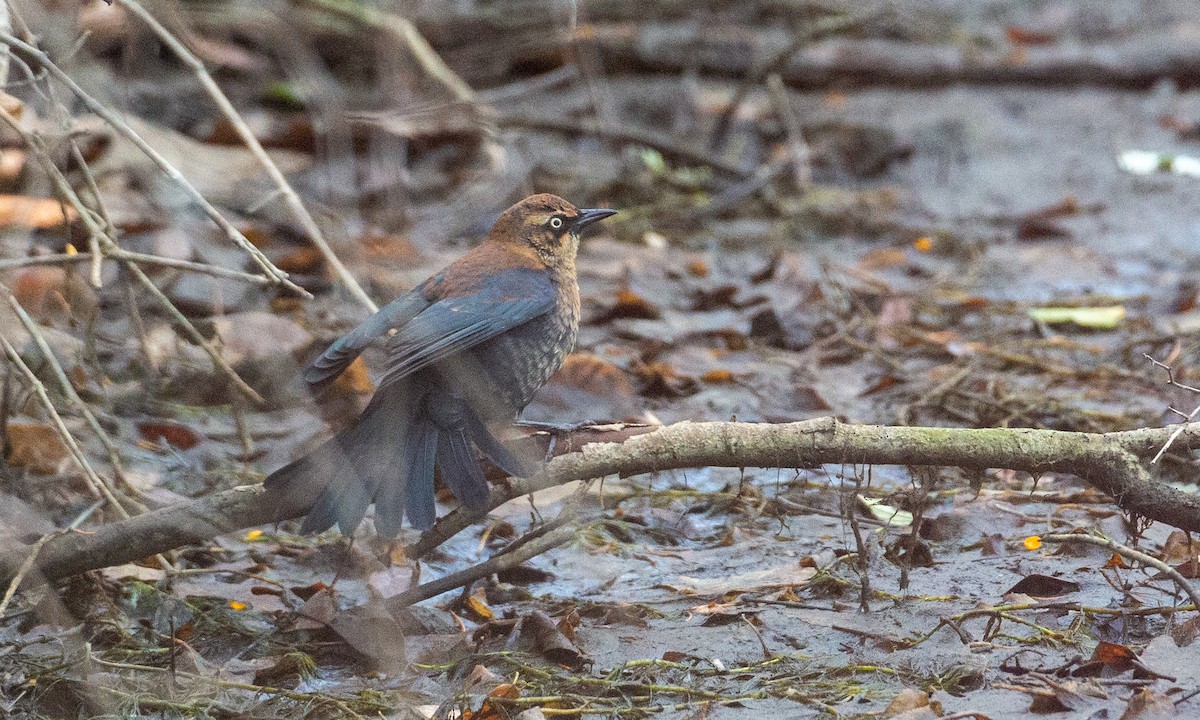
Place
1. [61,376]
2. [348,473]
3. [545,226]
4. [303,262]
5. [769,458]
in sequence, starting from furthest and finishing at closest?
[303,262] < [545,226] < [61,376] < [348,473] < [769,458]

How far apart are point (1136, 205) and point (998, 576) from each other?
189 inches

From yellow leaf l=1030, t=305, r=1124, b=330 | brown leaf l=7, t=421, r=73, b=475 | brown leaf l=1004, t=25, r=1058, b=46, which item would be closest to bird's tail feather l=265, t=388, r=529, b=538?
brown leaf l=7, t=421, r=73, b=475

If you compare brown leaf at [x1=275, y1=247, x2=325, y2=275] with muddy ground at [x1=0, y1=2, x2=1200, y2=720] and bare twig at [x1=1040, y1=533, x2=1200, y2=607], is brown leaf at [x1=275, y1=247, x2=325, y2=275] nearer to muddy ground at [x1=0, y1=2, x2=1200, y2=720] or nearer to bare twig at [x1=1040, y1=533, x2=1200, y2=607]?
muddy ground at [x1=0, y1=2, x2=1200, y2=720]

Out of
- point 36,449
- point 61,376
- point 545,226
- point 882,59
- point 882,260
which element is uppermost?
point 882,59

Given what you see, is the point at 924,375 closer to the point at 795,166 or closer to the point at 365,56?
the point at 795,166

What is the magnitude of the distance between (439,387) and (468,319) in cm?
22

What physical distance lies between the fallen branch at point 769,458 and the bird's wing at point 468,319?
1.62ft

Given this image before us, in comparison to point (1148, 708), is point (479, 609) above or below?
below

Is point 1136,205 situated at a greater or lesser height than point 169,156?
lesser

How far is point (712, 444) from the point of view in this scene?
3229 mm

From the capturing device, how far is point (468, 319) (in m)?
3.75

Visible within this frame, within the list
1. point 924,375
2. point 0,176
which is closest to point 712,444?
point 924,375

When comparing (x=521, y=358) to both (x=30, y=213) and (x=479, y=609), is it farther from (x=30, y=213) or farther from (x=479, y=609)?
(x=30, y=213)

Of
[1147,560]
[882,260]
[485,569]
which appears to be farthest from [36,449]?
[882,260]
